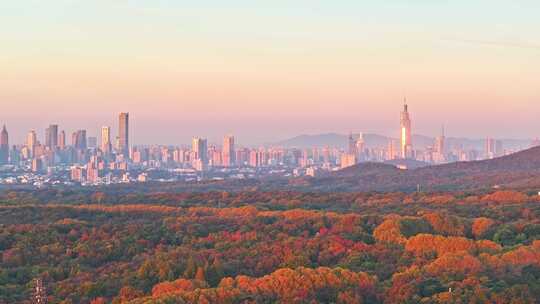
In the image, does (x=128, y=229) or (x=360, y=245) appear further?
(x=128, y=229)

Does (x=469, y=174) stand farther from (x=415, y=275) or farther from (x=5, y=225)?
(x=415, y=275)

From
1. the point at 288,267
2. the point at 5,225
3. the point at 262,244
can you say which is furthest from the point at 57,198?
the point at 288,267

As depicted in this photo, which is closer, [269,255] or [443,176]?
[269,255]

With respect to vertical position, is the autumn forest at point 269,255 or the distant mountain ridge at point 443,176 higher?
the distant mountain ridge at point 443,176

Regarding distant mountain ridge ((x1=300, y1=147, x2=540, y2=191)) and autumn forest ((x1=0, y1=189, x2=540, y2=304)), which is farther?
distant mountain ridge ((x1=300, y1=147, x2=540, y2=191))

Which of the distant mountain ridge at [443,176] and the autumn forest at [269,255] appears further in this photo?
the distant mountain ridge at [443,176]

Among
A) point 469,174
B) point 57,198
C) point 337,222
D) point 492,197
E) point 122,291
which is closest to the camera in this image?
point 122,291

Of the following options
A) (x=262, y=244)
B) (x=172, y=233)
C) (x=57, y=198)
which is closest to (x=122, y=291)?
(x=262, y=244)

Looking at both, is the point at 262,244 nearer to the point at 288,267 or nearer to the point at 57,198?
the point at 288,267

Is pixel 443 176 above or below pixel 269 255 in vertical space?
above

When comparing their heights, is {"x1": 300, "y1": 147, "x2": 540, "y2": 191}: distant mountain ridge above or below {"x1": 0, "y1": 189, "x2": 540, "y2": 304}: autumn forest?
above

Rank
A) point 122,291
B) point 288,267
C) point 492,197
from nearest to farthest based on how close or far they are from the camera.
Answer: point 122,291 → point 288,267 → point 492,197
